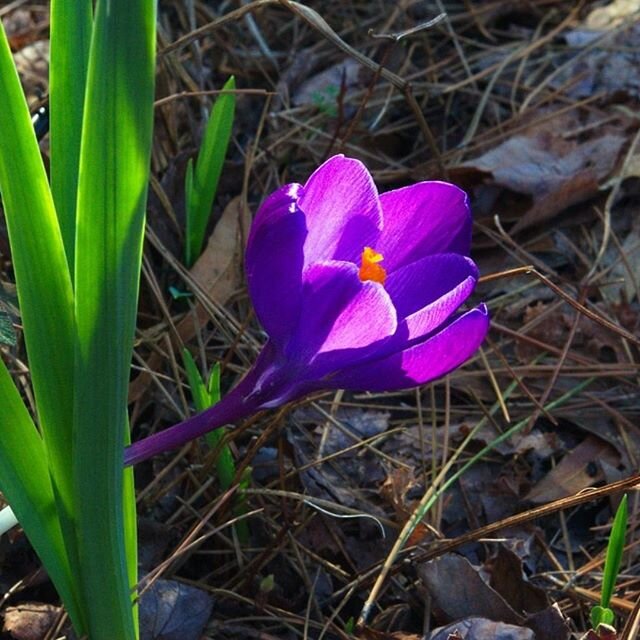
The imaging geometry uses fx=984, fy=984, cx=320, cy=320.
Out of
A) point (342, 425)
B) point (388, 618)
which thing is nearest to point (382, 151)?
point (342, 425)

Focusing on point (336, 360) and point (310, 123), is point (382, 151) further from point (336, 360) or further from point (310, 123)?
point (336, 360)

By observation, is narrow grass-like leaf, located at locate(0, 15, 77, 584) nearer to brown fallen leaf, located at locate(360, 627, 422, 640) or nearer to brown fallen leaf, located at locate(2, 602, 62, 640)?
A: brown fallen leaf, located at locate(2, 602, 62, 640)

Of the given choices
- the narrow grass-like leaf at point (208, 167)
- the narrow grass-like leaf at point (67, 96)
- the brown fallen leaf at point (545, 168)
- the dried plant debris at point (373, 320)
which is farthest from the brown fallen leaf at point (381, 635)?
the brown fallen leaf at point (545, 168)

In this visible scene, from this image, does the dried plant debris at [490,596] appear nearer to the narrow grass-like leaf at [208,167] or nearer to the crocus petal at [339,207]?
the crocus petal at [339,207]

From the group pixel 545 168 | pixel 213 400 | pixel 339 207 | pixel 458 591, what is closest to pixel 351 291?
pixel 339 207

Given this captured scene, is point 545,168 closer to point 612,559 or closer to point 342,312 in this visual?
point 612,559

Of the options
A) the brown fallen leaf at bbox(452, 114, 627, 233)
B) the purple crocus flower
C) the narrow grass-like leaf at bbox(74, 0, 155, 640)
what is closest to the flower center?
the purple crocus flower
